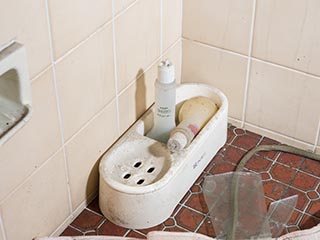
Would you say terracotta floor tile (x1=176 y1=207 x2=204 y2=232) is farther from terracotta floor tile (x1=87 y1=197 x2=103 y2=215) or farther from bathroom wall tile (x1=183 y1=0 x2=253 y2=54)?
bathroom wall tile (x1=183 y1=0 x2=253 y2=54)

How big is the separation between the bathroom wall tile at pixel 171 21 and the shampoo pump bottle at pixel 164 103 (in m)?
0.11

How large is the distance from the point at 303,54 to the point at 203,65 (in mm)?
207

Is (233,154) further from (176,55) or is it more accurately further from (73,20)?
(73,20)

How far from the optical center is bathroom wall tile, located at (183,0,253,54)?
3.78 ft

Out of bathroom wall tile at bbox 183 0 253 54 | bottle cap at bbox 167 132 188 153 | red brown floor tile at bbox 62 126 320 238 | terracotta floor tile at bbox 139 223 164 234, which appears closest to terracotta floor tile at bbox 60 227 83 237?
red brown floor tile at bbox 62 126 320 238

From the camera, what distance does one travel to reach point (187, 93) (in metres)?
1.25

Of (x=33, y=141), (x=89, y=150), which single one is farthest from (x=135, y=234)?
(x=33, y=141)

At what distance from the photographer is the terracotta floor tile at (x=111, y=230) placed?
108 centimetres

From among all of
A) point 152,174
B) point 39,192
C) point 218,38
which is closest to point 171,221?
point 152,174

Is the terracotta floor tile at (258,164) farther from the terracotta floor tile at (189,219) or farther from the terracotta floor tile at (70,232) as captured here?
the terracotta floor tile at (70,232)

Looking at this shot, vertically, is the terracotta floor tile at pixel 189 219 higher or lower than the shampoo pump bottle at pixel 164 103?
lower

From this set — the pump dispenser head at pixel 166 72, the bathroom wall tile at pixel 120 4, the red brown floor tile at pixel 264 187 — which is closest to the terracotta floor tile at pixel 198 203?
the red brown floor tile at pixel 264 187

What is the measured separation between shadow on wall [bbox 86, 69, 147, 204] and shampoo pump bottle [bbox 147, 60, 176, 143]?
1.6 inches

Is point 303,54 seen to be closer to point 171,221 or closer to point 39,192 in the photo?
point 171,221
